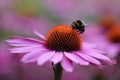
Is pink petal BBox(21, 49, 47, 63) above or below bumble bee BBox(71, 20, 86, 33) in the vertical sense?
below

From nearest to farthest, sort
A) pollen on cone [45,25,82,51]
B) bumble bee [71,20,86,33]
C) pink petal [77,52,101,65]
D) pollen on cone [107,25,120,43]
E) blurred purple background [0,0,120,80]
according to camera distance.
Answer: pink petal [77,52,101,65], pollen on cone [45,25,82,51], bumble bee [71,20,86,33], blurred purple background [0,0,120,80], pollen on cone [107,25,120,43]

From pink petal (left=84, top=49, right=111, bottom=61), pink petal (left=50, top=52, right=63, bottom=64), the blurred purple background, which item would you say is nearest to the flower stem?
pink petal (left=50, top=52, right=63, bottom=64)

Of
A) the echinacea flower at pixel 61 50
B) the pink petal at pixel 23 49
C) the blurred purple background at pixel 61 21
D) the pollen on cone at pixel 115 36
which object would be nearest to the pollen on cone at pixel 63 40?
the echinacea flower at pixel 61 50

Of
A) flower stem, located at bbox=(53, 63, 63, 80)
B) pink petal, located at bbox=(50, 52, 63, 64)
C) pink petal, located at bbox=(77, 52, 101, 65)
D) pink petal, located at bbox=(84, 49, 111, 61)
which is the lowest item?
flower stem, located at bbox=(53, 63, 63, 80)

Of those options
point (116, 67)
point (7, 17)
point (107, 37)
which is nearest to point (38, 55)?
point (116, 67)

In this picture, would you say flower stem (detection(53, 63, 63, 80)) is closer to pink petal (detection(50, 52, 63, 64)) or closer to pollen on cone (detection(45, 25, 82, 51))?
pink petal (detection(50, 52, 63, 64))

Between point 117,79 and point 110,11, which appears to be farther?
point 110,11

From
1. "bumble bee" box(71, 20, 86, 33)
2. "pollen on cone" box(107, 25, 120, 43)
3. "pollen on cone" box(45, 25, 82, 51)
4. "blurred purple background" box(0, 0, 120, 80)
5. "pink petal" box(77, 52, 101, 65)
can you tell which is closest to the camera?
"pink petal" box(77, 52, 101, 65)

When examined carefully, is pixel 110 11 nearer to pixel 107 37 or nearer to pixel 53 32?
pixel 107 37
